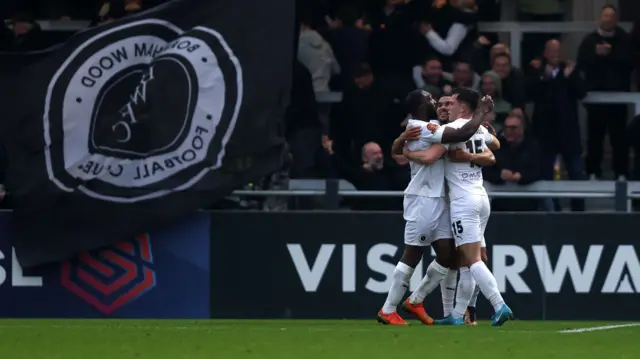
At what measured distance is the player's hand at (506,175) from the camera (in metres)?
16.2

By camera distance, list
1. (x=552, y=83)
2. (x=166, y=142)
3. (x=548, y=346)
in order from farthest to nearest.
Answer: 1. (x=552, y=83)
2. (x=166, y=142)
3. (x=548, y=346)

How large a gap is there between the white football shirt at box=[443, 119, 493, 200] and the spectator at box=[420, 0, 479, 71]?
4041 millimetres

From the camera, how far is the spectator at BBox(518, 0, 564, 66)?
712 inches

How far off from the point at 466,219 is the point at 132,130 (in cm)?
417

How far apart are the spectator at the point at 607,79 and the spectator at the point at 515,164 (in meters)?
1.12

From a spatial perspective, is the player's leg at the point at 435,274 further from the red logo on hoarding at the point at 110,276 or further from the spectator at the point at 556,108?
the spectator at the point at 556,108

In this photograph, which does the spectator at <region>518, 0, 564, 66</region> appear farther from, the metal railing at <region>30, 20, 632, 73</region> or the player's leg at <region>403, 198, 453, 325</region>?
the player's leg at <region>403, 198, 453, 325</region>

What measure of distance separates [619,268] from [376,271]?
7.88 feet

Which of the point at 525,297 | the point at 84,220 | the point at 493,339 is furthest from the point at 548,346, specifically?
the point at 84,220

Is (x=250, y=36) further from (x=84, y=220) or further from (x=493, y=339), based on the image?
(x=493, y=339)

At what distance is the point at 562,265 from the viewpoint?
16.0 m

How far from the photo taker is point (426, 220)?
43.9ft

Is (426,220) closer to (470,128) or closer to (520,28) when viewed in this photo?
(470,128)

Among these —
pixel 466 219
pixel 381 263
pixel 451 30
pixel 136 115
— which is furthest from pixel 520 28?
pixel 466 219
